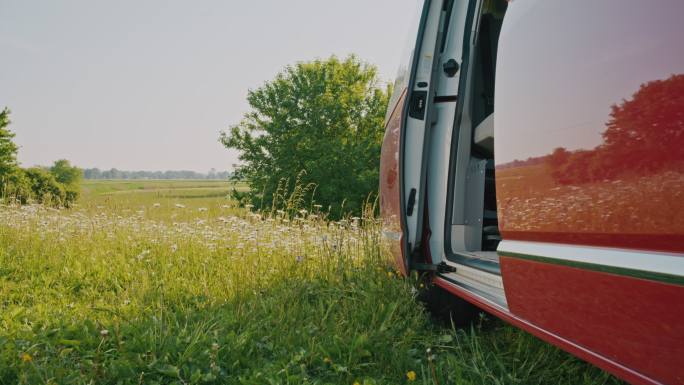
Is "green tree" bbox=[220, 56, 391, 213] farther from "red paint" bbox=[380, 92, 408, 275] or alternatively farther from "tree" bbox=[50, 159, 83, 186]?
"tree" bbox=[50, 159, 83, 186]

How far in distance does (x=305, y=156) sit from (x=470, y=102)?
18.6 m

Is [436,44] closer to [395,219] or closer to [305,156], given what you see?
[395,219]

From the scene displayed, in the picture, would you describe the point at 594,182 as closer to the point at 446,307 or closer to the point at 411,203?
the point at 411,203

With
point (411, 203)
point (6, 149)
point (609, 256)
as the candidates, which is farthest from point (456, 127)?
point (6, 149)

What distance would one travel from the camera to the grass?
2430mm

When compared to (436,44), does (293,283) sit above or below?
below

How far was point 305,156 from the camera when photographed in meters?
21.4

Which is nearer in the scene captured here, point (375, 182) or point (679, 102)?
Result: point (679, 102)

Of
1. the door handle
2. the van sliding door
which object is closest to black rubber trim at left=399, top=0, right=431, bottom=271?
the van sliding door

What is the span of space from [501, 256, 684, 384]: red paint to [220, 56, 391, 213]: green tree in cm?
1745

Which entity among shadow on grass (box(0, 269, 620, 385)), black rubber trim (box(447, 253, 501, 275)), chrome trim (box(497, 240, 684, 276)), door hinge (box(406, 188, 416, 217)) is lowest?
shadow on grass (box(0, 269, 620, 385))

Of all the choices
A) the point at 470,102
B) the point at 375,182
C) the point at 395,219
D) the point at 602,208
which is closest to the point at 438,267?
the point at 395,219

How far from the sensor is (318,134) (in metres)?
21.9

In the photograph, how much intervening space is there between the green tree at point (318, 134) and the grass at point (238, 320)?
14.3m
